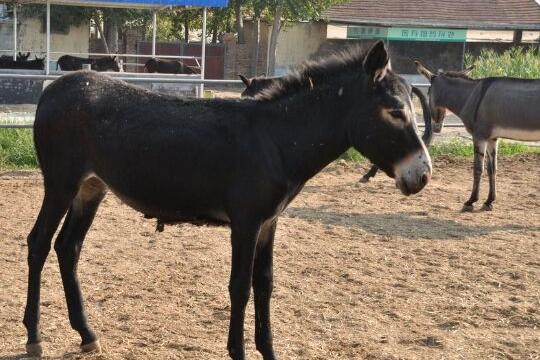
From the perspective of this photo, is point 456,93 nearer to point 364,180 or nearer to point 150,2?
point 364,180

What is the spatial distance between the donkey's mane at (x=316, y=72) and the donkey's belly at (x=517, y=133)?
20.5 ft

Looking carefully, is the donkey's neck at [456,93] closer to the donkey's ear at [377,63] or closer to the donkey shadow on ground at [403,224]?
the donkey shadow on ground at [403,224]

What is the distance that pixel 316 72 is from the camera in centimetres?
421

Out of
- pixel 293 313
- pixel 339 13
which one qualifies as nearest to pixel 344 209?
pixel 293 313

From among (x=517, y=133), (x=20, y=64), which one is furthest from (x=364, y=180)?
(x=20, y=64)

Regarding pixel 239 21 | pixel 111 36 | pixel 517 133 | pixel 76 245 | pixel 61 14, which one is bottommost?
pixel 76 245

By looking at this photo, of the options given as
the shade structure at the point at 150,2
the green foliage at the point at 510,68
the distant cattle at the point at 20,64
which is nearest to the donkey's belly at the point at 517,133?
the green foliage at the point at 510,68

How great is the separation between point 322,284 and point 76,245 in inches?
86.9

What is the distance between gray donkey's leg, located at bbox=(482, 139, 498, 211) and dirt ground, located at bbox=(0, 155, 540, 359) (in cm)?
14

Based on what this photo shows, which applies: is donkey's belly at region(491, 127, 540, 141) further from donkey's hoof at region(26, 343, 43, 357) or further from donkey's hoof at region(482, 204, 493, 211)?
donkey's hoof at region(26, 343, 43, 357)

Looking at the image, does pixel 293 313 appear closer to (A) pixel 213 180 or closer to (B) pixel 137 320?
(B) pixel 137 320

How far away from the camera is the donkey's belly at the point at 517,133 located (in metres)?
9.91

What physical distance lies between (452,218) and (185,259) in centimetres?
379

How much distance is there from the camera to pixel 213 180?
4078 millimetres
